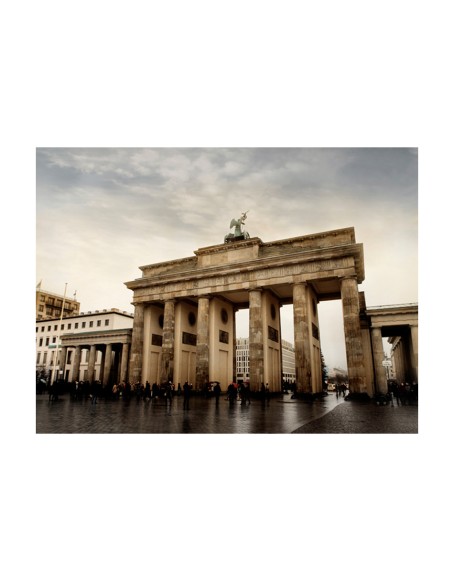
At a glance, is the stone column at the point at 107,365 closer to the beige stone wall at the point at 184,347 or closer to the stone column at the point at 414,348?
the beige stone wall at the point at 184,347

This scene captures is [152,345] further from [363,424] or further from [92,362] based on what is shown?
[363,424]

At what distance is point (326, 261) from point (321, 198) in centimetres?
939

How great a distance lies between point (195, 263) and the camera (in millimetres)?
31531

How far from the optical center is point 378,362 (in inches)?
963

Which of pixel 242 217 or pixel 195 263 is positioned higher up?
pixel 242 217

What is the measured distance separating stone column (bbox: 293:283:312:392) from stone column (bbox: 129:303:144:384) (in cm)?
1476

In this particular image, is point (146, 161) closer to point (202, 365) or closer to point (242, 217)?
point (242, 217)

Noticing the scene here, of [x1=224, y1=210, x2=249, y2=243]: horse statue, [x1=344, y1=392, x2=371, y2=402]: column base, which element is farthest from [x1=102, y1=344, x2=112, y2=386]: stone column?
[x1=344, y1=392, x2=371, y2=402]: column base

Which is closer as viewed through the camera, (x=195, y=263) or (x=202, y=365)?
(x=202, y=365)

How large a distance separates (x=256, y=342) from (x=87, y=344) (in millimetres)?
23669

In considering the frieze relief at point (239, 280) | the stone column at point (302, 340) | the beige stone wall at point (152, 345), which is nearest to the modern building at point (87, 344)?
the beige stone wall at point (152, 345)

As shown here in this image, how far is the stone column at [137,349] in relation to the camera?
31.2 m

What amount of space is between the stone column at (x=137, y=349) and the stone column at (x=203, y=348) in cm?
622

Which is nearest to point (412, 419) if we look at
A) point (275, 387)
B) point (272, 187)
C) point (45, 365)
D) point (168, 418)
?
point (168, 418)
